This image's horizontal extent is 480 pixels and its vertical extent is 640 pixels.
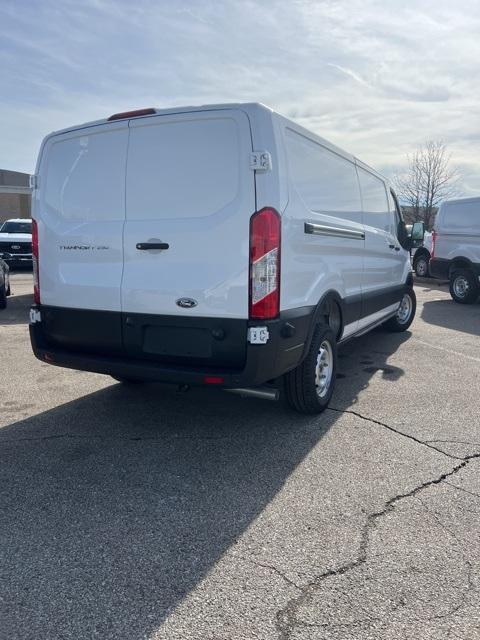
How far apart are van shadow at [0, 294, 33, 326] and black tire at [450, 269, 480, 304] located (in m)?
9.16

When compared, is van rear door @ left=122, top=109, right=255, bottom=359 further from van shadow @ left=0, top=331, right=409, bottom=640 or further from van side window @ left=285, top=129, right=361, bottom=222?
van shadow @ left=0, top=331, right=409, bottom=640

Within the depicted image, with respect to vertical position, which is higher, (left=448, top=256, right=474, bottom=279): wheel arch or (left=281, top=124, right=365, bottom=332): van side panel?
(left=281, top=124, right=365, bottom=332): van side panel

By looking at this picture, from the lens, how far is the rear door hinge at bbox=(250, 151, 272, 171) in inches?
140

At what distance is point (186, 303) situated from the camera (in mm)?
3770

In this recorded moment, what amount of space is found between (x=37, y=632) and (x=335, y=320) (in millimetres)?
3691

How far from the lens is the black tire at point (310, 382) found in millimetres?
4441

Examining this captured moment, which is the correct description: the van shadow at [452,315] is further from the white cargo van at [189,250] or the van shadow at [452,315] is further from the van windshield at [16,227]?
the van windshield at [16,227]

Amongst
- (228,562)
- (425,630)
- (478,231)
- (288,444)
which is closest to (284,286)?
(288,444)

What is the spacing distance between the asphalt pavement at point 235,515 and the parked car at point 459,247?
7.48 metres

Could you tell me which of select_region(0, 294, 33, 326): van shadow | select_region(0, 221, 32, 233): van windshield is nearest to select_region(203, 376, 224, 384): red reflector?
select_region(0, 294, 33, 326): van shadow

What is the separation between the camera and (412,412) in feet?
16.0

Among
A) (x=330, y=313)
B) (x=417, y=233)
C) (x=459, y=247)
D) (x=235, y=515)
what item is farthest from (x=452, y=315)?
(x=235, y=515)

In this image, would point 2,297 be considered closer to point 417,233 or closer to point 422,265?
point 417,233

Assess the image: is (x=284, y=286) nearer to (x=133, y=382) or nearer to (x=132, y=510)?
(x=132, y=510)
